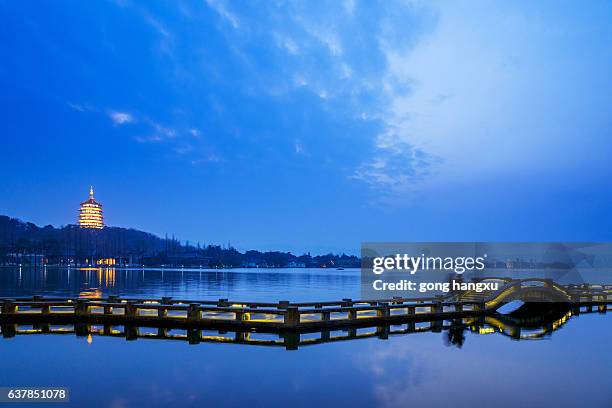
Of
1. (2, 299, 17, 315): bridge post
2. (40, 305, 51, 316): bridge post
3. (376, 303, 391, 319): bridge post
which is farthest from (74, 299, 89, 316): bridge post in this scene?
(376, 303, 391, 319): bridge post

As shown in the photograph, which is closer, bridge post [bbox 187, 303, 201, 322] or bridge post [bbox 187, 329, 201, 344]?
bridge post [bbox 187, 329, 201, 344]

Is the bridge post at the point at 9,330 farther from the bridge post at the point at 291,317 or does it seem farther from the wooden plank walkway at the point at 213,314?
the bridge post at the point at 291,317

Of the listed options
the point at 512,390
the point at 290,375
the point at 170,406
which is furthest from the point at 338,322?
the point at 170,406

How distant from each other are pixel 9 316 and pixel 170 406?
17000 millimetres

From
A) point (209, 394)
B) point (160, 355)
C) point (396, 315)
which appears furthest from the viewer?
point (396, 315)

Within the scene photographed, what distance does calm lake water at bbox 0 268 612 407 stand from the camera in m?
15.3

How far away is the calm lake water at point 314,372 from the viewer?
15.3 m

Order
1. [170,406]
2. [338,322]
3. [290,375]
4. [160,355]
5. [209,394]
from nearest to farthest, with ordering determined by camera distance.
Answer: [170,406] < [209,394] < [290,375] < [160,355] < [338,322]

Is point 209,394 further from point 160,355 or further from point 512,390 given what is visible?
point 512,390

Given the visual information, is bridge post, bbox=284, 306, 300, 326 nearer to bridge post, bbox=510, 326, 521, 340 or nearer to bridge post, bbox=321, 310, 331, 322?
bridge post, bbox=321, 310, 331, 322

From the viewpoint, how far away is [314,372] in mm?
18328

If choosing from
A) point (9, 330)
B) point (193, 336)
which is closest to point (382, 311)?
point (193, 336)

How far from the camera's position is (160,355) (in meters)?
20.5

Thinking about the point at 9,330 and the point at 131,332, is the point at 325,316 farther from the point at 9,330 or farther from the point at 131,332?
the point at 9,330
